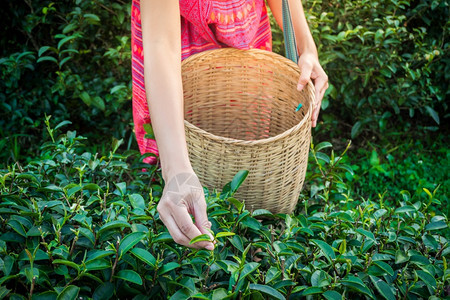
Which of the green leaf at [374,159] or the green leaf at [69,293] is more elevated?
the green leaf at [69,293]

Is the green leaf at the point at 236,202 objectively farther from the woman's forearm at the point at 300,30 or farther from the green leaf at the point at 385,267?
the woman's forearm at the point at 300,30

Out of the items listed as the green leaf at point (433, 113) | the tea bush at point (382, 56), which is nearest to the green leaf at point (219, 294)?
the tea bush at point (382, 56)

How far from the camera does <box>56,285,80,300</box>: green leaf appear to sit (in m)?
0.92

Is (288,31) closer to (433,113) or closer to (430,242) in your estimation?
(430,242)

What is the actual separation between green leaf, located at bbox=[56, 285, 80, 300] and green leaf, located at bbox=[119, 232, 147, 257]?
115 millimetres

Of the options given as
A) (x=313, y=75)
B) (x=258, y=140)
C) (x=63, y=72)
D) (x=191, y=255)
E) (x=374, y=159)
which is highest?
(x=313, y=75)

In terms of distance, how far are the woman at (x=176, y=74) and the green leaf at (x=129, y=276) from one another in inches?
4.7

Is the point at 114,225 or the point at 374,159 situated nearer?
the point at 114,225

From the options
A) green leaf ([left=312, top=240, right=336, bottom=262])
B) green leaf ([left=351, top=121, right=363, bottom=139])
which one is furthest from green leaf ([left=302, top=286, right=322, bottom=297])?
green leaf ([left=351, top=121, right=363, bottom=139])

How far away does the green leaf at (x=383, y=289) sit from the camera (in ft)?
A: 3.49

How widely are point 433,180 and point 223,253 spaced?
1790 mm

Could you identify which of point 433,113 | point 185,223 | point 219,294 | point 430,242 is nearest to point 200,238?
point 185,223

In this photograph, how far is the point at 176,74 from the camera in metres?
1.09

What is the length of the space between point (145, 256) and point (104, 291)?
11cm
